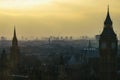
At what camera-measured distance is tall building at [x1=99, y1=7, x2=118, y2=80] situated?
52.5 meters

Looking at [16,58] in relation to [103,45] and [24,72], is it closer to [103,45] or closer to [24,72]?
[24,72]

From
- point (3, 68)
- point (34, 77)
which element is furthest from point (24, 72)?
point (34, 77)

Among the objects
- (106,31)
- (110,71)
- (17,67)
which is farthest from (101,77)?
(17,67)

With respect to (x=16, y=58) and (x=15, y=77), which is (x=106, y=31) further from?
(x=16, y=58)

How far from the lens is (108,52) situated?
2080 inches

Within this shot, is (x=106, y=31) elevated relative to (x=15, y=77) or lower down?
elevated

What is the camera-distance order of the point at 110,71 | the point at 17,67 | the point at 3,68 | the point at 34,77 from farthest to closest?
the point at 17,67 → the point at 3,68 → the point at 34,77 → the point at 110,71

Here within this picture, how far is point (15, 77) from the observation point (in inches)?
2320

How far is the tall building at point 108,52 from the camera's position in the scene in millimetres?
52531

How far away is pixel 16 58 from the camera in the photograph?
72.6m

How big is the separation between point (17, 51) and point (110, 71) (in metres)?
25.7

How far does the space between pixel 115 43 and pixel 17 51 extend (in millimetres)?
25351

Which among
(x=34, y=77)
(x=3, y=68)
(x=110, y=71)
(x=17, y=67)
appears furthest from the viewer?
(x=17, y=67)

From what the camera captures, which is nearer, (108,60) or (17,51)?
(108,60)
